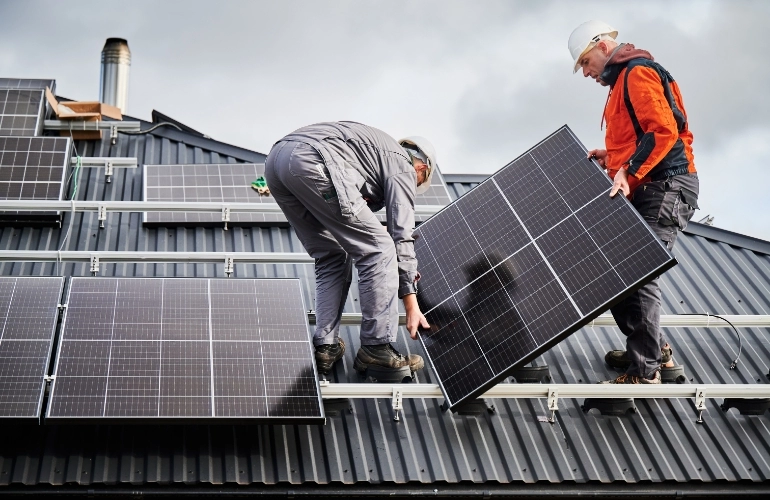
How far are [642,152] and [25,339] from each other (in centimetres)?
508

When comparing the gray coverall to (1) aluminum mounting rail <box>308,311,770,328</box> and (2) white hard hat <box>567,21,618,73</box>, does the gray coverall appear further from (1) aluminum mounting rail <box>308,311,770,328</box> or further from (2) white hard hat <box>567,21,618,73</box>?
(2) white hard hat <box>567,21,618,73</box>

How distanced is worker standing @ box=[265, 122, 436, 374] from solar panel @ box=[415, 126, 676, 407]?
456mm

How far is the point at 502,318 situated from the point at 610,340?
197 cm

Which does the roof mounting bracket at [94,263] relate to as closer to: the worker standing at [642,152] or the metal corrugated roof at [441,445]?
the metal corrugated roof at [441,445]

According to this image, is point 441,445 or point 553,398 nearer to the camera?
point 441,445

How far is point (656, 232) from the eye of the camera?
29.6 ft

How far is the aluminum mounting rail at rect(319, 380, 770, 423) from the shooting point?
→ 27.9 ft

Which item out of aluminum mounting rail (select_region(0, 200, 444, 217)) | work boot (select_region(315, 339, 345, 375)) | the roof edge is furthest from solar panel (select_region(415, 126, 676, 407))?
the roof edge

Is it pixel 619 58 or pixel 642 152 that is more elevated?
pixel 619 58

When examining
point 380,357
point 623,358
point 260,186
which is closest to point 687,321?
point 623,358

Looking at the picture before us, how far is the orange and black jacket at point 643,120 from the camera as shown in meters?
8.67

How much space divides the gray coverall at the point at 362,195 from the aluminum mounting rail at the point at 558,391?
49 cm

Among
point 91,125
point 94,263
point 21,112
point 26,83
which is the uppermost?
point 26,83

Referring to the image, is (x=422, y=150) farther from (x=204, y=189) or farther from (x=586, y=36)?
(x=204, y=189)
